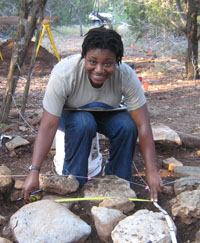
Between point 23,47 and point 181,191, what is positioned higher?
point 23,47

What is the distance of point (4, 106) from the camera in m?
3.34

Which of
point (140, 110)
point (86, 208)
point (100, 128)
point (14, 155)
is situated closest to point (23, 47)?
point (14, 155)

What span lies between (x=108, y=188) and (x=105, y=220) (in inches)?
13.8

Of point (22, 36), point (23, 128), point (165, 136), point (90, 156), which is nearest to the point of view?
point (90, 156)

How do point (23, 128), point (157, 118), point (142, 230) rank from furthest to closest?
point (157, 118) → point (23, 128) → point (142, 230)

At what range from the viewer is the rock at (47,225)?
1.56m

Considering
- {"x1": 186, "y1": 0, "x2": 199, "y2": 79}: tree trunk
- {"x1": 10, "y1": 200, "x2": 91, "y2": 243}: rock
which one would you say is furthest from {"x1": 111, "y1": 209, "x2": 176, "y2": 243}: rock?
{"x1": 186, "y1": 0, "x2": 199, "y2": 79}: tree trunk

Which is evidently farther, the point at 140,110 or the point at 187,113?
the point at 187,113

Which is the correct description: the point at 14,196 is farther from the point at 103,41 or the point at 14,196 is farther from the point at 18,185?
the point at 103,41

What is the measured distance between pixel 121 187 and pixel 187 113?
2630 mm

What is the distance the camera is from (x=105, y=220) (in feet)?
5.47

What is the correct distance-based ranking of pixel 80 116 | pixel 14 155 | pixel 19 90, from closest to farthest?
pixel 80 116, pixel 14 155, pixel 19 90

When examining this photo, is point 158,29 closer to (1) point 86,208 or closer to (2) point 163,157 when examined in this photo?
(2) point 163,157

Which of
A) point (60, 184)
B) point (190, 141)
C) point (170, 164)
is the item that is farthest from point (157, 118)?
point (60, 184)
